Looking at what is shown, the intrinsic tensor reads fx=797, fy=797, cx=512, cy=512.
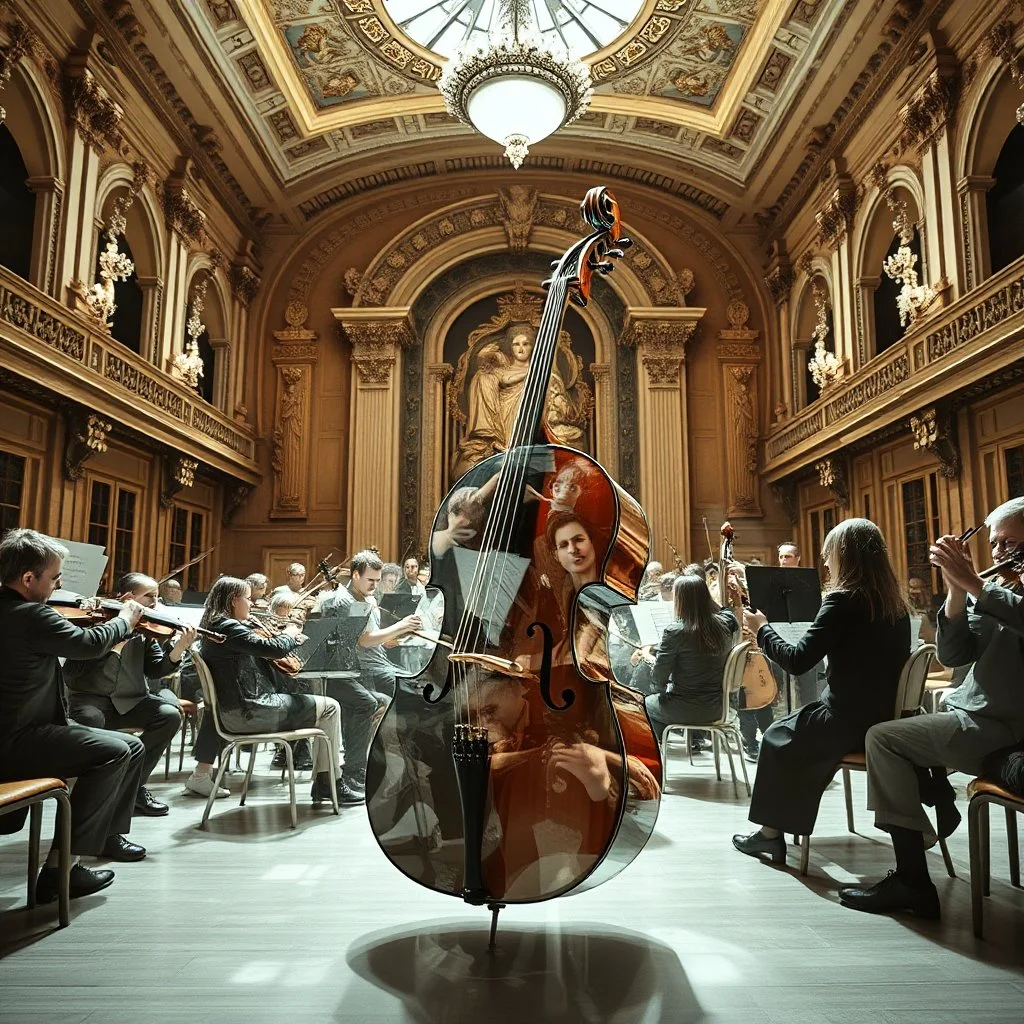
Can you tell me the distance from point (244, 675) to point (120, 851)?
0.96 metres

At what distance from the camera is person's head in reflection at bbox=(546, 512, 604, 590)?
203 cm

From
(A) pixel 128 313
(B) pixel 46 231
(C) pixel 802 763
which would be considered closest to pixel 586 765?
(C) pixel 802 763

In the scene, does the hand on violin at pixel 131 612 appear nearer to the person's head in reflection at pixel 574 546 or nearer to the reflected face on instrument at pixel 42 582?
the reflected face on instrument at pixel 42 582

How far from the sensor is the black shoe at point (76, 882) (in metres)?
2.54

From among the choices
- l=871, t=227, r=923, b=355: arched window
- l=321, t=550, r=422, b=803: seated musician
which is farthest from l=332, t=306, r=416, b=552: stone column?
l=321, t=550, r=422, b=803: seated musician

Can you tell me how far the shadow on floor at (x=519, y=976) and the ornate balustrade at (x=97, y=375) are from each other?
559cm

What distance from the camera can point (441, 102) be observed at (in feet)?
34.3

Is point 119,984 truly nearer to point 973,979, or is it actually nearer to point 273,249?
point 973,979

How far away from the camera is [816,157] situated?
9906mm

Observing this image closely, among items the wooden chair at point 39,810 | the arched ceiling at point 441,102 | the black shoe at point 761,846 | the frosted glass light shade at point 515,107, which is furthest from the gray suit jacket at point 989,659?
the arched ceiling at point 441,102

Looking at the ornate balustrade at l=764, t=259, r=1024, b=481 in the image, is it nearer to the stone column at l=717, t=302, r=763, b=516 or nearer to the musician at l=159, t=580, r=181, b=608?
the stone column at l=717, t=302, r=763, b=516

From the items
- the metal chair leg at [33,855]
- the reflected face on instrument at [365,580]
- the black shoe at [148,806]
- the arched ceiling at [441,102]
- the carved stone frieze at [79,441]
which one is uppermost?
the arched ceiling at [441,102]

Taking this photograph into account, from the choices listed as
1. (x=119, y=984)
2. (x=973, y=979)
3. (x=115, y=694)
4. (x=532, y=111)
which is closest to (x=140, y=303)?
(x=532, y=111)

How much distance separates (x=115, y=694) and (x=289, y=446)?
8.00 m
